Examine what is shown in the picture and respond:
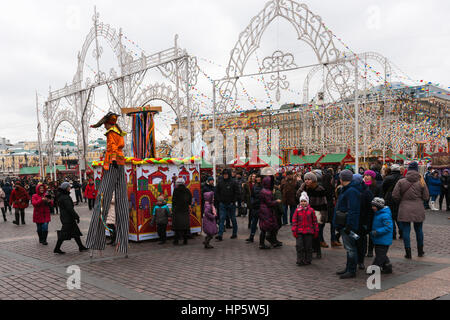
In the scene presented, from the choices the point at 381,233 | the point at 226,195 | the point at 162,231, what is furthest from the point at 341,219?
the point at 162,231

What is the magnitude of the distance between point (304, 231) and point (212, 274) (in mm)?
1732

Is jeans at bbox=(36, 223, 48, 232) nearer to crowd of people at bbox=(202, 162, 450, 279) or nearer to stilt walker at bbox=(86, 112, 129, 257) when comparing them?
stilt walker at bbox=(86, 112, 129, 257)

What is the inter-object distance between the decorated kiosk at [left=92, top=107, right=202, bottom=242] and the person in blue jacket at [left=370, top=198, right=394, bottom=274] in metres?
5.28

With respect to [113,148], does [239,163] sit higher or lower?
lower

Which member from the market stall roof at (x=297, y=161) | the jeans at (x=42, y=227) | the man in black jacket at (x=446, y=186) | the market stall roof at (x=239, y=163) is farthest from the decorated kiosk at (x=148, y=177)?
the market stall roof at (x=297, y=161)

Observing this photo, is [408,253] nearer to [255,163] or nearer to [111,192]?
[111,192]

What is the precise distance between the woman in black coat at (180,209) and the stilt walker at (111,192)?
1.49 m

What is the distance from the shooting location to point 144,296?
16.8ft

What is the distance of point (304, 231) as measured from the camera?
264 inches

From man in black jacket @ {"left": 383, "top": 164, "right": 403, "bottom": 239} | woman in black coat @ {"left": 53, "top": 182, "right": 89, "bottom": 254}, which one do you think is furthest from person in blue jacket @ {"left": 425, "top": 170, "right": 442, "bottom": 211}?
A: woman in black coat @ {"left": 53, "top": 182, "right": 89, "bottom": 254}

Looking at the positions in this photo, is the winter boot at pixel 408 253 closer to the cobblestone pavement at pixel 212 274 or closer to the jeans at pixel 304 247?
the cobblestone pavement at pixel 212 274

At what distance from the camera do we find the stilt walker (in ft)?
24.5

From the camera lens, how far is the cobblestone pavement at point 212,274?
514cm
